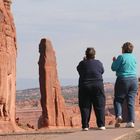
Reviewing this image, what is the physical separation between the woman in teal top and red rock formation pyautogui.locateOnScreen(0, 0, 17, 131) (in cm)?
1769

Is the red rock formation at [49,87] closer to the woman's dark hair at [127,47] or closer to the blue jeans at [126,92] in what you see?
the blue jeans at [126,92]

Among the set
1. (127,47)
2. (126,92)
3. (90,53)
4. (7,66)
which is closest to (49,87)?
(7,66)

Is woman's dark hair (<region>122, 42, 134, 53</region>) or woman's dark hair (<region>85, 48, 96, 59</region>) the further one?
woman's dark hair (<region>122, 42, 134, 53</region>)

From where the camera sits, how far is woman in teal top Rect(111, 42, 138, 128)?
1473cm

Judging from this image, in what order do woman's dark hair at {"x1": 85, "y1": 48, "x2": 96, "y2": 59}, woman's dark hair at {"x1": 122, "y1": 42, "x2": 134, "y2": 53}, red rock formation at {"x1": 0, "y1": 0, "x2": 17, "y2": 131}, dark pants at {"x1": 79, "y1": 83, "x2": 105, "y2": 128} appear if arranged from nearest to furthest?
1. woman's dark hair at {"x1": 85, "y1": 48, "x2": 96, "y2": 59}
2. dark pants at {"x1": 79, "y1": 83, "x2": 105, "y2": 128}
3. woman's dark hair at {"x1": 122, "y1": 42, "x2": 134, "y2": 53}
4. red rock formation at {"x1": 0, "y1": 0, "x2": 17, "y2": 131}

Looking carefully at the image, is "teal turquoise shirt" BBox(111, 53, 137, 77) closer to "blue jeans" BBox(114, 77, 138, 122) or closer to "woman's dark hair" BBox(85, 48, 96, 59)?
"blue jeans" BBox(114, 77, 138, 122)

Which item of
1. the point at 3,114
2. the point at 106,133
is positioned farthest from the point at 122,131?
the point at 3,114

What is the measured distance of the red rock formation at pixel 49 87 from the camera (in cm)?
4547

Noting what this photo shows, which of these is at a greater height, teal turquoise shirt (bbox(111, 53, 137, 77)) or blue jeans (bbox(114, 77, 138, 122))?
teal turquoise shirt (bbox(111, 53, 137, 77))

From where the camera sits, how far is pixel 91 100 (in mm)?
14547

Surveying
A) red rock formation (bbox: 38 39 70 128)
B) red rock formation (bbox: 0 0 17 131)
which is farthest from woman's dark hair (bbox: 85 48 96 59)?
red rock formation (bbox: 38 39 70 128)

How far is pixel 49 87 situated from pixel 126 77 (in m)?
31.2

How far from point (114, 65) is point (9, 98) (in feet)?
66.3

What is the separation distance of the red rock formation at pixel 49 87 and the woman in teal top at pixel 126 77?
2998 centimetres
